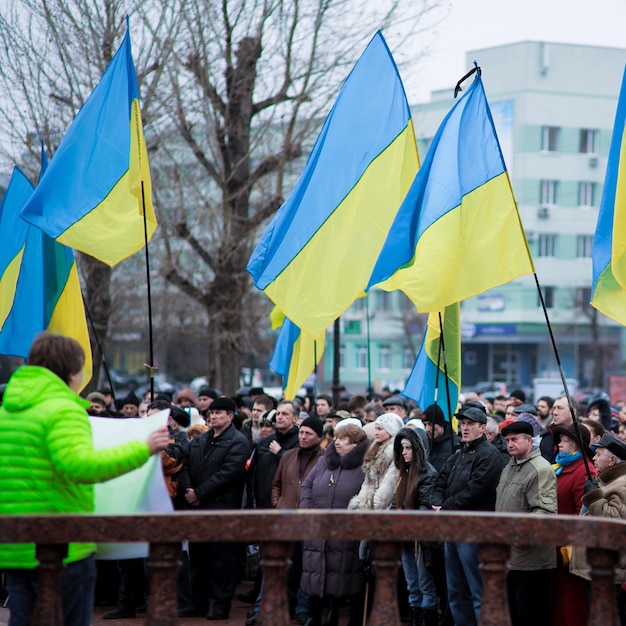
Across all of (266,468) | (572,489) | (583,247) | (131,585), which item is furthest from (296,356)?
(583,247)

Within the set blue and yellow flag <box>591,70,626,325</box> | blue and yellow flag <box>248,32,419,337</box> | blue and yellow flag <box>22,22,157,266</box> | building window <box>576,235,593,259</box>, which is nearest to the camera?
blue and yellow flag <box>591,70,626,325</box>

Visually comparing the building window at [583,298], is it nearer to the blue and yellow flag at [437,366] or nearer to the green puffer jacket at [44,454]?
the blue and yellow flag at [437,366]

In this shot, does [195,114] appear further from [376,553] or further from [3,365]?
[3,365]

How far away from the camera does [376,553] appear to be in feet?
14.8

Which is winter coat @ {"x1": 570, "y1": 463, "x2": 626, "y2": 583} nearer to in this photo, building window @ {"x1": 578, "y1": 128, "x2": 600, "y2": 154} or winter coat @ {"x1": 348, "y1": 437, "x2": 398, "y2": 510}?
winter coat @ {"x1": 348, "y1": 437, "x2": 398, "y2": 510}

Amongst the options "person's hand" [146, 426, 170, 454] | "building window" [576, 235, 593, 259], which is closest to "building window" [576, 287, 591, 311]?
"building window" [576, 235, 593, 259]

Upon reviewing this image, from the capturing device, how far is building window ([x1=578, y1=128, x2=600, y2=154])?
193ft

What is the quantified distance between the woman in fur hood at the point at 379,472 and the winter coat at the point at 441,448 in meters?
0.68

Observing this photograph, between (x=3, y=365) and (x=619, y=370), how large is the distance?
124ft

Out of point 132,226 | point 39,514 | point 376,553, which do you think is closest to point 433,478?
point 132,226

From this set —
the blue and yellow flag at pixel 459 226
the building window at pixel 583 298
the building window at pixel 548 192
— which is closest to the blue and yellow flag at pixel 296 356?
the blue and yellow flag at pixel 459 226

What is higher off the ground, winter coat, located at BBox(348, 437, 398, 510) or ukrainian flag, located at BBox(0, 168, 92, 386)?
ukrainian flag, located at BBox(0, 168, 92, 386)

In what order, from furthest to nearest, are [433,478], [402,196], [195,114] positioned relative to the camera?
[195,114]
[402,196]
[433,478]

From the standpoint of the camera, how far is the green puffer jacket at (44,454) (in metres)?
4.40
